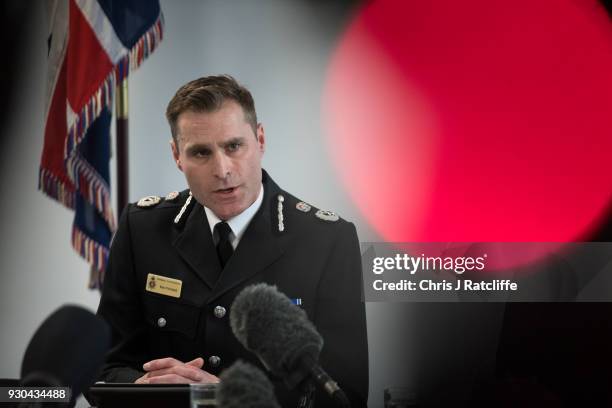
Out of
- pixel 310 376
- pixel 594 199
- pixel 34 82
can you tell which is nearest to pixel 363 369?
pixel 594 199

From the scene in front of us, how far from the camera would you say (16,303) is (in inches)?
126

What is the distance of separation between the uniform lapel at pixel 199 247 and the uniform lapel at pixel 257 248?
0.05 metres

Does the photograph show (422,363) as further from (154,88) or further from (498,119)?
(154,88)

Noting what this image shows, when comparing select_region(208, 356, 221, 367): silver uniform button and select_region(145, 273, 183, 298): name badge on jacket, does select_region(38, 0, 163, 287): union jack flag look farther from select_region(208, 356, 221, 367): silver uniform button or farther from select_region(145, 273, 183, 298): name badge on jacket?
select_region(208, 356, 221, 367): silver uniform button

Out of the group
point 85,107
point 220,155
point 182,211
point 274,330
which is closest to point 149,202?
point 182,211

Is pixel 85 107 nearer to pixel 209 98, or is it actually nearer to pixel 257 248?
pixel 209 98

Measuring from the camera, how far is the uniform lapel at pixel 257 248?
2.33 meters

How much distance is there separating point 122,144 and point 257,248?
1020mm

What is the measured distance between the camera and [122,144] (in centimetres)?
314

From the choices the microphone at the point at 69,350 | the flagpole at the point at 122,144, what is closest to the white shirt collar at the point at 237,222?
the flagpole at the point at 122,144

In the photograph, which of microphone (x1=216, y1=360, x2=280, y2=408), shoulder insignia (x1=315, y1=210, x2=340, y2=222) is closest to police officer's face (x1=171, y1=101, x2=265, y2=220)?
shoulder insignia (x1=315, y1=210, x2=340, y2=222)

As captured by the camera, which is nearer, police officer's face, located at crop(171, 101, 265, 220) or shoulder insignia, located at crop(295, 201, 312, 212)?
police officer's face, located at crop(171, 101, 265, 220)

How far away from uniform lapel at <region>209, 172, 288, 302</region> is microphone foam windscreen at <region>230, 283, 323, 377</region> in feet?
3.25

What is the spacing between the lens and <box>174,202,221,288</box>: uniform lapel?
2367 millimetres
